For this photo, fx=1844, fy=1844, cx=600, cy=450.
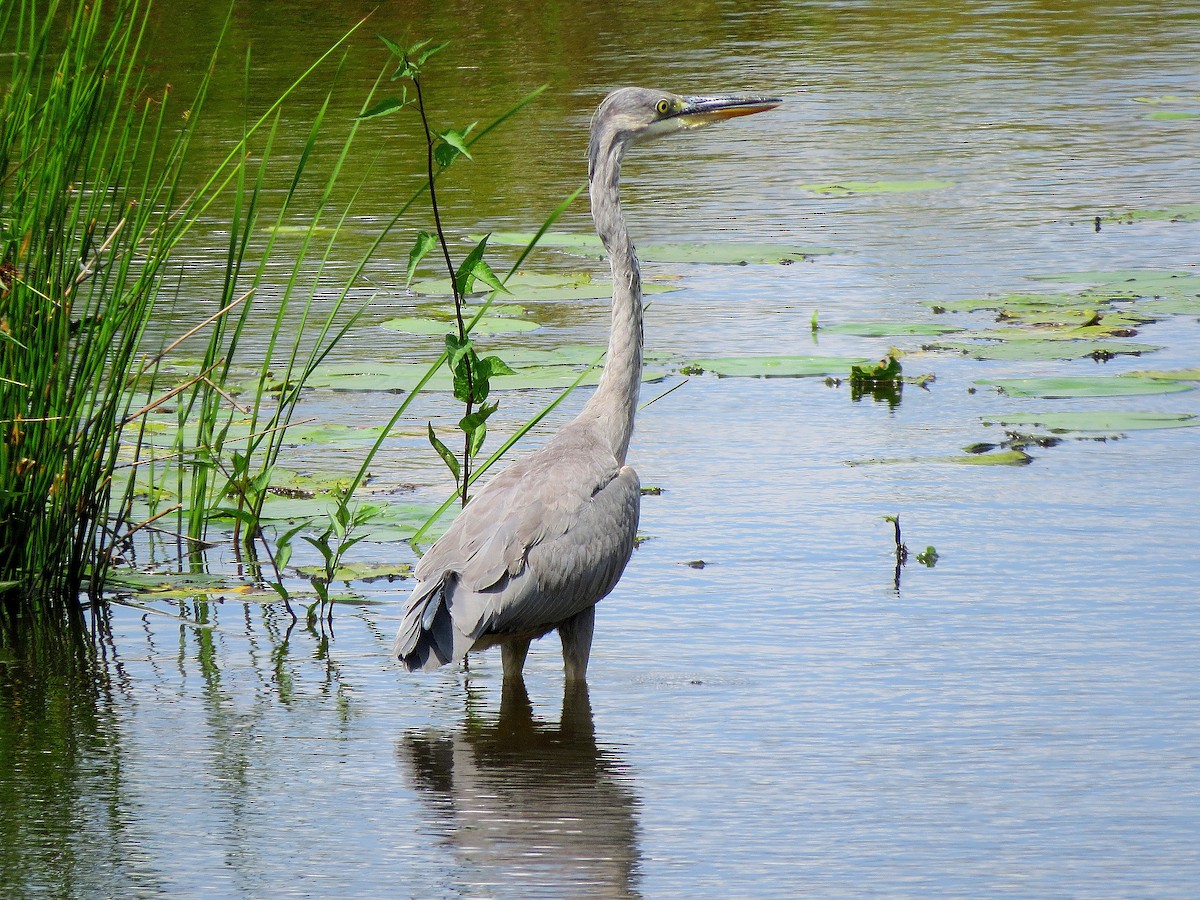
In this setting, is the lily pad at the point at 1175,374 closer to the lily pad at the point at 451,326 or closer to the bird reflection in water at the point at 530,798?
the lily pad at the point at 451,326

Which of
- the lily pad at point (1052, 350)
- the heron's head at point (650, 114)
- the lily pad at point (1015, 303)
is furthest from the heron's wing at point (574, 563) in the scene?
the lily pad at point (1015, 303)

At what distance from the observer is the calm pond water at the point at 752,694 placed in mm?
3650

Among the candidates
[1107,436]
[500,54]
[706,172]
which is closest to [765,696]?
[1107,436]

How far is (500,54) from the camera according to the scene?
1778 cm

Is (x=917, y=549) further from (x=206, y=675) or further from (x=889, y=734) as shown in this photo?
(x=206, y=675)

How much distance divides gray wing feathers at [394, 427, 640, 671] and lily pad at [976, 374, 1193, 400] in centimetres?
243

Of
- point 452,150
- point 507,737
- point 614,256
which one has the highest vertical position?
point 452,150

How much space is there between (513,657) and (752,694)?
61 centimetres

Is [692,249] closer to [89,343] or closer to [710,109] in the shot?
[710,109]

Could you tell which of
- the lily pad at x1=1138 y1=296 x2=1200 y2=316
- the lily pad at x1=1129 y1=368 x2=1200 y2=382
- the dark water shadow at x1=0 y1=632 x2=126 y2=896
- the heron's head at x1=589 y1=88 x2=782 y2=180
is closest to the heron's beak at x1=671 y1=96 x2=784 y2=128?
the heron's head at x1=589 y1=88 x2=782 y2=180

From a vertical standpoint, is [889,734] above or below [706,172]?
below

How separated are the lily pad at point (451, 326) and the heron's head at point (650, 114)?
7.97 ft

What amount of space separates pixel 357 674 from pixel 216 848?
1.02m

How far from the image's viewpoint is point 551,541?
14.8 ft
